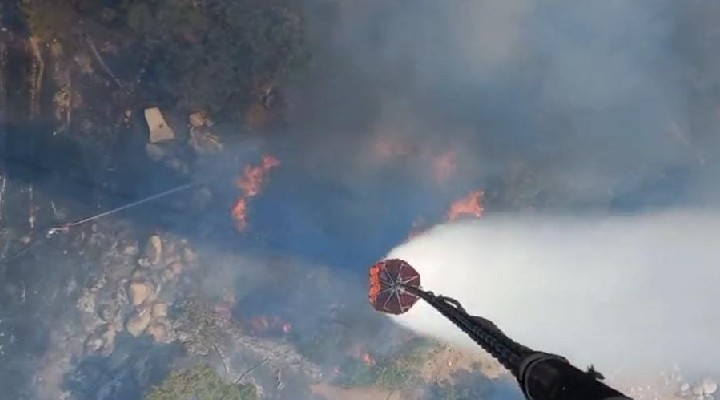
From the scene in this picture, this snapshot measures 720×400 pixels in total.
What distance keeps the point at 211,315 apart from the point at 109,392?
2.24m

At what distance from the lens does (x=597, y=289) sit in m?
14.6

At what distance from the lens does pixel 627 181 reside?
14219mm

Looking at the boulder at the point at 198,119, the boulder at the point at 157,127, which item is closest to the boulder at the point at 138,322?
the boulder at the point at 157,127

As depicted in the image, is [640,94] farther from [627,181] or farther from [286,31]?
[286,31]

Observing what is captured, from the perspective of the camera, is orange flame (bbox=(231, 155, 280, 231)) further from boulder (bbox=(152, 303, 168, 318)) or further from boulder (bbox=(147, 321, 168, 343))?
boulder (bbox=(147, 321, 168, 343))

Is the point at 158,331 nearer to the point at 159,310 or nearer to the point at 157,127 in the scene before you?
the point at 159,310

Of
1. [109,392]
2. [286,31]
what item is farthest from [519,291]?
[109,392]

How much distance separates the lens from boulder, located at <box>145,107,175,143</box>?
43.4ft

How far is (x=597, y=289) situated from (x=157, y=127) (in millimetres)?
8937

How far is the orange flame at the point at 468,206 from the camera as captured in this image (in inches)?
556

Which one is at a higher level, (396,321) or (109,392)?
(396,321)

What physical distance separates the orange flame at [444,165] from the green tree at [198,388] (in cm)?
531

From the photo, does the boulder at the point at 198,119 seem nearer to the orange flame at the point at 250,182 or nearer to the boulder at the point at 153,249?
the orange flame at the point at 250,182

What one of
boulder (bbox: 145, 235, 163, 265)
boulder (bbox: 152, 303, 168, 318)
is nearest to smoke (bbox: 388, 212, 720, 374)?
boulder (bbox: 152, 303, 168, 318)
